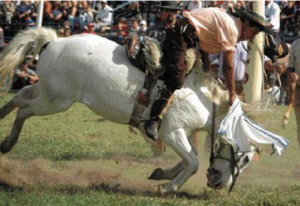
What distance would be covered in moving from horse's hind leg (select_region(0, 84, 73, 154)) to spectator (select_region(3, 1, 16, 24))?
12893 mm

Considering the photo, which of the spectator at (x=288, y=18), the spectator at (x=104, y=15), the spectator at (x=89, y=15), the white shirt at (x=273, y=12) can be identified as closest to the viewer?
the white shirt at (x=273, y=12)

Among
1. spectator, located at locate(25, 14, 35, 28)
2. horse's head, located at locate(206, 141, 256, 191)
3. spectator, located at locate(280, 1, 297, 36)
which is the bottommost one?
spectator, located at locate(25, 14, 35, 28)

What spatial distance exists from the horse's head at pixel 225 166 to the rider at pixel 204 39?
1.68 ft

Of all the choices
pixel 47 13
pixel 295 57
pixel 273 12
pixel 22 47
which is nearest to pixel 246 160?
pixel 295 57

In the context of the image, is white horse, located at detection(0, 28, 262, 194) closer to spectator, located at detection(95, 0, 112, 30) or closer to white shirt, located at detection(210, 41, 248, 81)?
white shirt, located at detection(210, 41, 248, 81)

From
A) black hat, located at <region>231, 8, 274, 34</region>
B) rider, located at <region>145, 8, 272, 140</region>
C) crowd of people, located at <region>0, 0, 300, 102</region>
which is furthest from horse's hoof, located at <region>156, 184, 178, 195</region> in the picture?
crowd of people, located at <region>0, 0, 300, 102</region>

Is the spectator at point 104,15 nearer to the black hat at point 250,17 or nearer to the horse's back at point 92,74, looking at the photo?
the horse's back at point 92,74

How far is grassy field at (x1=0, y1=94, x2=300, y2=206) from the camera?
8067mm

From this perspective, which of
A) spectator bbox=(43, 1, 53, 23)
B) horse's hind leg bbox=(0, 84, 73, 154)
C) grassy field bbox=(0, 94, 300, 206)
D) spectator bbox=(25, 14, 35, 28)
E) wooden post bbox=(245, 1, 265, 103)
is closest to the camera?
grassy field bbox=(0, 94, 300, 206)

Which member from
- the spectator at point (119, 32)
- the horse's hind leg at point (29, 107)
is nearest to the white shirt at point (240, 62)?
the horse's hind leg at point (29, 107)

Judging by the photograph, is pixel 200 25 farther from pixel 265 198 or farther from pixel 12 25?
pixel 12 25

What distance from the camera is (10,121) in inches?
545

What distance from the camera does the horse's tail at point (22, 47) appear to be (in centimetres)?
906

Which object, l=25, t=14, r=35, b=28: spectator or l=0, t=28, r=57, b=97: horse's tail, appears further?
l=25, t=14, r=35, b=28: spectator
